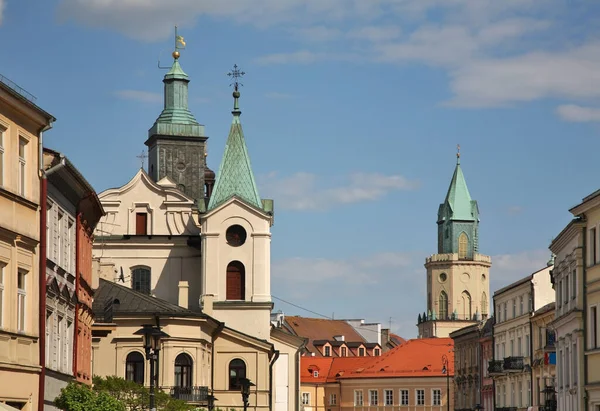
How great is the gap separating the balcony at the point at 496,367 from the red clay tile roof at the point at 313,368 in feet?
200

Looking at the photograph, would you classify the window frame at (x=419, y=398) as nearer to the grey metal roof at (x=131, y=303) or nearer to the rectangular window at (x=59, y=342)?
the grey metal roof at (x=131, y=303)

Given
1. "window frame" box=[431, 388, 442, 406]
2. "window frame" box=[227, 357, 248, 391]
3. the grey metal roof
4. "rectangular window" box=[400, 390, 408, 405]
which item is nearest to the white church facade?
"window frame" box=[227, 357, 248, 391]

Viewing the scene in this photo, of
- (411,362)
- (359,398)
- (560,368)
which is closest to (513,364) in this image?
(560,368)

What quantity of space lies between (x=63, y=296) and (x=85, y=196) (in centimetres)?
435

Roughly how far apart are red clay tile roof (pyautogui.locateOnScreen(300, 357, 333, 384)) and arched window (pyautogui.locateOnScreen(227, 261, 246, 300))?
230ft

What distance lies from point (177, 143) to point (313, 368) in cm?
6457

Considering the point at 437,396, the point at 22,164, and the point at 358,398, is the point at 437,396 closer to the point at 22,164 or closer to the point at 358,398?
the point at 358,398

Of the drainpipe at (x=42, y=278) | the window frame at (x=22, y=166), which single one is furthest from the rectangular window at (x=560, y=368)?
the window frame at (x=22, y=166)

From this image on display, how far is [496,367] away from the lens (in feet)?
316

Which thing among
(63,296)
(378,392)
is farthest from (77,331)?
(378,392)

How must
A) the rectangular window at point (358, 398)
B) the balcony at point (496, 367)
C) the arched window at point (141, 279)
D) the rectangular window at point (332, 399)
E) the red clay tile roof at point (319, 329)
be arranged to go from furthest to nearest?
the red clay tile roof at point (319, 329)
the rectangular window at point (332, 399)
the rectangular window at point (358, 398)
the balcony at point (496, 367)
the arched window at point (141, 279)

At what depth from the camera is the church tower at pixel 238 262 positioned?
Answer: 87250mm

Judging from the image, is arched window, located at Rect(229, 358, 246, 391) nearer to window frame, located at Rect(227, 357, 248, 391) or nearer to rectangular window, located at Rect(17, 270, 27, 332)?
window frame, located at Rect(227, 357, 248, 391)

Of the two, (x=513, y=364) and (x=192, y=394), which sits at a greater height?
(x=513, y=364)
